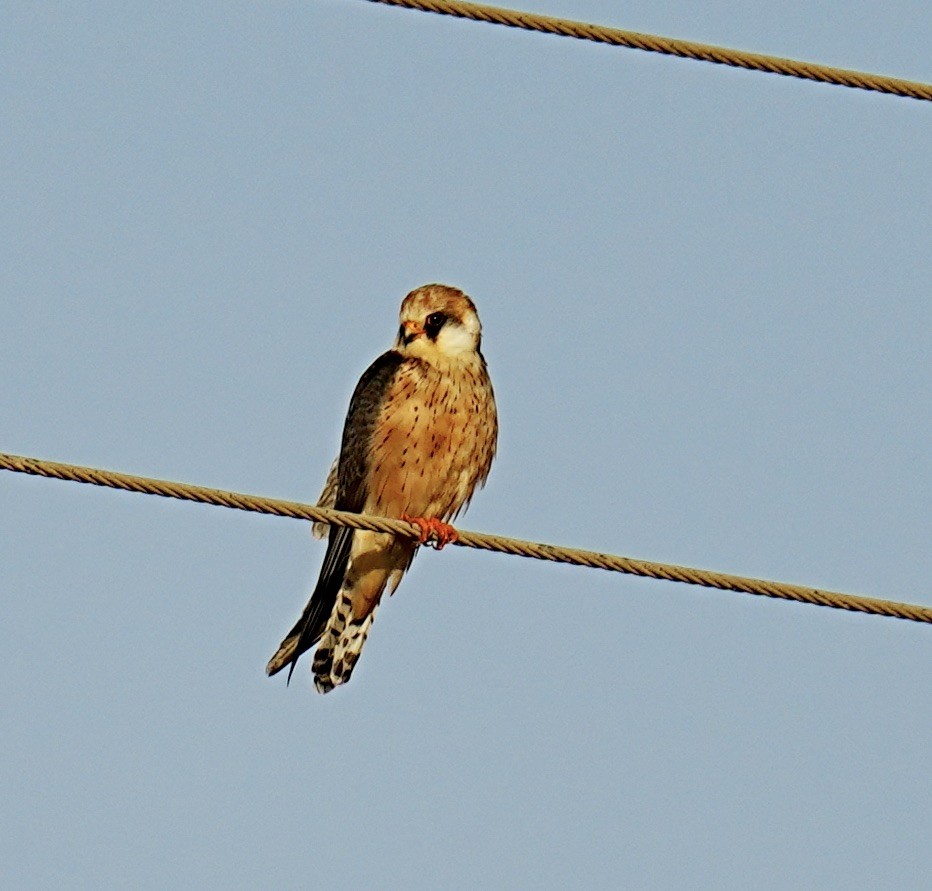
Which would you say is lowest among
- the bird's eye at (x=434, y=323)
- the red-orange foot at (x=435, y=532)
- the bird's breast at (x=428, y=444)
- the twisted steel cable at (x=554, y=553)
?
the twisted steel cable at (x=554, y=553)

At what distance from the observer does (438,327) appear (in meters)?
7.10

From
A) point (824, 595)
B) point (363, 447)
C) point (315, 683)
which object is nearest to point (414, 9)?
point (824, 595)

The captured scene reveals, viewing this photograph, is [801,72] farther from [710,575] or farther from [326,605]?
[326,605]

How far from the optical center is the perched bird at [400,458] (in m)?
6.82

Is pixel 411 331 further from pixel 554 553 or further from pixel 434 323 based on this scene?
pixel 554 553

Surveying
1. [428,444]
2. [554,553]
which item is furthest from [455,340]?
[554,553]

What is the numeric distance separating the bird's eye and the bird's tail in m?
1.01

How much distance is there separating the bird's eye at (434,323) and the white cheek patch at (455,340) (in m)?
0.02

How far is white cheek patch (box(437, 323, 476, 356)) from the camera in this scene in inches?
277

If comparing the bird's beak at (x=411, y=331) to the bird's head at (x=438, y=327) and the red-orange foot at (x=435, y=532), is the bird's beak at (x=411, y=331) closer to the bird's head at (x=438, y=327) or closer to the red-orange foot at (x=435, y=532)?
the bird's head at (x=438, y=327)

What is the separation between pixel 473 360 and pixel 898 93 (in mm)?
2968

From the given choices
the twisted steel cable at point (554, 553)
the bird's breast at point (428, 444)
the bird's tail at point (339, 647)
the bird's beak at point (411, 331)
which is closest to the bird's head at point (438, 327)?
the bird's beak at point (411, 331)

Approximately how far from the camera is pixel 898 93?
14.1 feet

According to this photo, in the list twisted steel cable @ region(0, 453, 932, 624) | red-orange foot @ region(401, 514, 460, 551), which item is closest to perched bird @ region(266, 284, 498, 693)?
red-orange foot @ region(401, 514, 460, 551)
